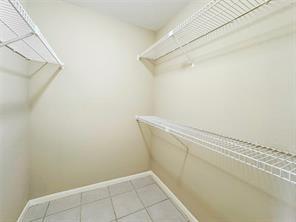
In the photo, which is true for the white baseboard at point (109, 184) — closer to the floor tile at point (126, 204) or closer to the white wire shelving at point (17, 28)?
the floor tile at point (126, 204)

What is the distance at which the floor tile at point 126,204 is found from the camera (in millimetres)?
1418

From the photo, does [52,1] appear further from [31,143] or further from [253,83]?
[253,83]

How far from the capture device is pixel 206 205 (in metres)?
1.19

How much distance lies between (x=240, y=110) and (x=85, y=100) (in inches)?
56.5

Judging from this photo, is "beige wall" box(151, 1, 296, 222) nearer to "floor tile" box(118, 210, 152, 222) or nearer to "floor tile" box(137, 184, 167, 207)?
"floor tile" box(137, 184, 167, 207)

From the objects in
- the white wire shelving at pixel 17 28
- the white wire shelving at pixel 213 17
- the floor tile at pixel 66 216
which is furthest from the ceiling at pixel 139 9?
the floor tile at pixel 66 216

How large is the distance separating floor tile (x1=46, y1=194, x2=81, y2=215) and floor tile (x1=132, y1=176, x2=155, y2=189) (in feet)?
2.13

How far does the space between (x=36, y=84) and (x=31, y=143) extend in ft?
1.88

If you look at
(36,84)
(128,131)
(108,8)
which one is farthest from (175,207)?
(108,8)

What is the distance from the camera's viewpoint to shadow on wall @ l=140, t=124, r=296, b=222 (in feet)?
2.51

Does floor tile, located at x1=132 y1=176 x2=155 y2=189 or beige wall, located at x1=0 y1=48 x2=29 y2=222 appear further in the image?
floor tile, located at x1=132 y1=176 x2=155 y2=189

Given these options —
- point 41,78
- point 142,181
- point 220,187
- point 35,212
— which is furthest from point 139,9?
point 35,212

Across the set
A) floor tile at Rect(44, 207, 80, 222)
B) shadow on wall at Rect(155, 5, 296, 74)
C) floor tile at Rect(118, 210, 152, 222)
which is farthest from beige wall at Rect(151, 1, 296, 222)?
floor tile at Rect(44, 207, 80, 222)

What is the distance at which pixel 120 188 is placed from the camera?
1.76 metres
